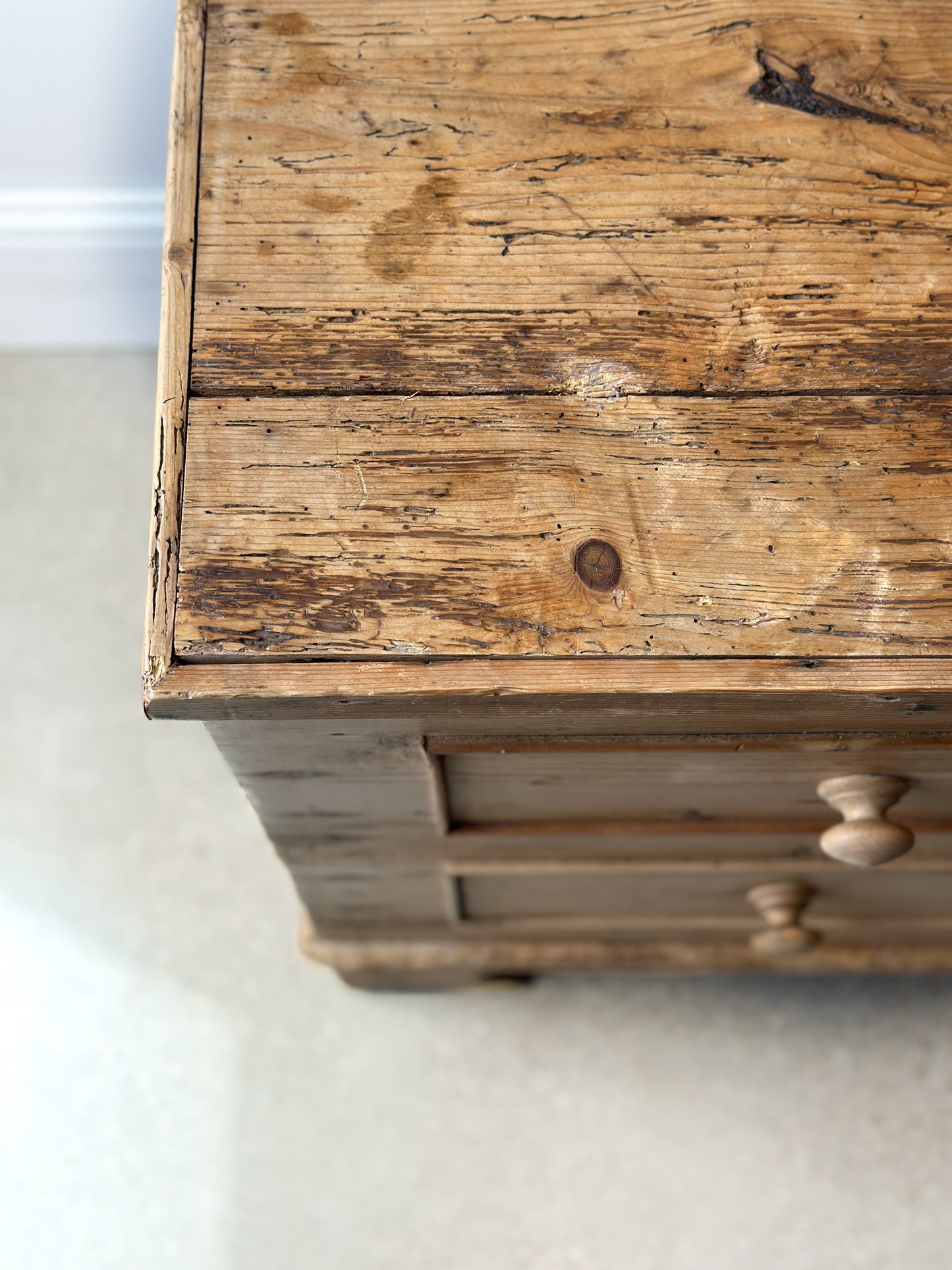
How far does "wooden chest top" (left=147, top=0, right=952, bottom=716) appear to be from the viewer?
46 centimetres

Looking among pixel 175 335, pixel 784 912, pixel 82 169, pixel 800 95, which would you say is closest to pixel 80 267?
pixel 82 169

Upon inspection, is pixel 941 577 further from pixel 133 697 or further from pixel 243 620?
pixel 133 697

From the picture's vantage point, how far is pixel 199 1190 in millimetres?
828

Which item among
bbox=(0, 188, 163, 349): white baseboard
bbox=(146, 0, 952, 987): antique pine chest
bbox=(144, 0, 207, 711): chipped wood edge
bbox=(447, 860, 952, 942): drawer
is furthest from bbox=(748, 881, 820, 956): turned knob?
bbox=(0, 188, 163, 349): white baseboard

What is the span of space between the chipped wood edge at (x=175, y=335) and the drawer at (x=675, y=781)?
0.14m

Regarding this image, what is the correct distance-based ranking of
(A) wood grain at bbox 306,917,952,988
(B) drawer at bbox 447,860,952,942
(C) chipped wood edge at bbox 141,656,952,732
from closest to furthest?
(C) chipped wood edge at bbox 141,656,952,732 → (B) drawer at bbox 447,860,952,942 → (A) wood grain at bbox 306,917,952,988

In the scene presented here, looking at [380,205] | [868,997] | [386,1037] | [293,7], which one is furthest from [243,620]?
[868,997]

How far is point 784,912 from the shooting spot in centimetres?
69

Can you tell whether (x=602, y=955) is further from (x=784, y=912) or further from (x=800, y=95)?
(x=800, y=95)

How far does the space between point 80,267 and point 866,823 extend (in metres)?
0.85

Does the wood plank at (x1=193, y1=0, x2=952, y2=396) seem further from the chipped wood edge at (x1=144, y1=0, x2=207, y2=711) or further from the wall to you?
the wall

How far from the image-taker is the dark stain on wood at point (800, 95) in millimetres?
521

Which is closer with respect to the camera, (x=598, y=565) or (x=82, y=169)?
(x=598, y=565)

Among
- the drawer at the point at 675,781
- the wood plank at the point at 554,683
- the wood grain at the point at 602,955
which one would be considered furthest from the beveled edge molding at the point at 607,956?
the wood plank at the point at 554,683
